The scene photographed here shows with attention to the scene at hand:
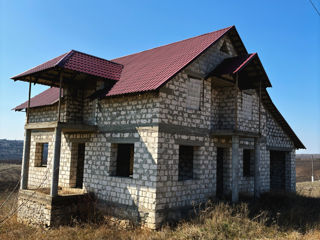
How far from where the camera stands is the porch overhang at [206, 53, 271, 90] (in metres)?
10.1

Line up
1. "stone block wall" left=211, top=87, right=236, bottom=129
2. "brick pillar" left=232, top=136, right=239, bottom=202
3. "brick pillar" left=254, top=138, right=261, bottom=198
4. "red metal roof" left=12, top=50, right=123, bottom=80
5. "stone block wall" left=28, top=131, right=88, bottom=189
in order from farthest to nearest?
1. "stone block wall" left=28, top=131, right=88, bottom=189
2. "stone block wall" left=211, top=87, right=236, bottom=129
3. "brick pillar" left=254, top=138, right=261, bottom=198
4. "red metal roof" left=12, top=50, right=123, bottom=80
5. "brick pillar" left=232, top=136, right=239, bottom=202

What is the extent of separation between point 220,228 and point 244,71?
6081mm

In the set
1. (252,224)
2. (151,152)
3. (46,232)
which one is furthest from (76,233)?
(252,224)

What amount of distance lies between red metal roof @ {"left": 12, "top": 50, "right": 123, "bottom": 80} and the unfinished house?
5 cm

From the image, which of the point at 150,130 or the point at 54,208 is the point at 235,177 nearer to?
the point at 150,130

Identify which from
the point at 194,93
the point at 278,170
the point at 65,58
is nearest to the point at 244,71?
the point at 194,93

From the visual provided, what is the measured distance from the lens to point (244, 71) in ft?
35.7

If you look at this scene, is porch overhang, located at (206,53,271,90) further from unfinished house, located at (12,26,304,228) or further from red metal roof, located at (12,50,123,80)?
red metal roof, located at (12,50,123,80)

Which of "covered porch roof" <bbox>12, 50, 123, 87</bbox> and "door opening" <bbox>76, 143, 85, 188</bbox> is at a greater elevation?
"covered porch roof" <bbox>12, 50, 123, 87</bbox>

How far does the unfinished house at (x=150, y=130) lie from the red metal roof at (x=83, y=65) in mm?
54

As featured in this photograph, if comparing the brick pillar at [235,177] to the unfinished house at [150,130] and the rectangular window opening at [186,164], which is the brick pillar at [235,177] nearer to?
the unfinished house at [150,130]

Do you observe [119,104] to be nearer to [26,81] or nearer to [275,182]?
[26,81]

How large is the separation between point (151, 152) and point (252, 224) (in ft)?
11.6

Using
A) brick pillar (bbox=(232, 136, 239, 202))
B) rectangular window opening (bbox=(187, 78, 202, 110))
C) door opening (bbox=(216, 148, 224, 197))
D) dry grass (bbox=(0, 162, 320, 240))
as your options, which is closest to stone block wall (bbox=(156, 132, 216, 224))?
dry grass (bbox=(0, 162, 320, 240))
